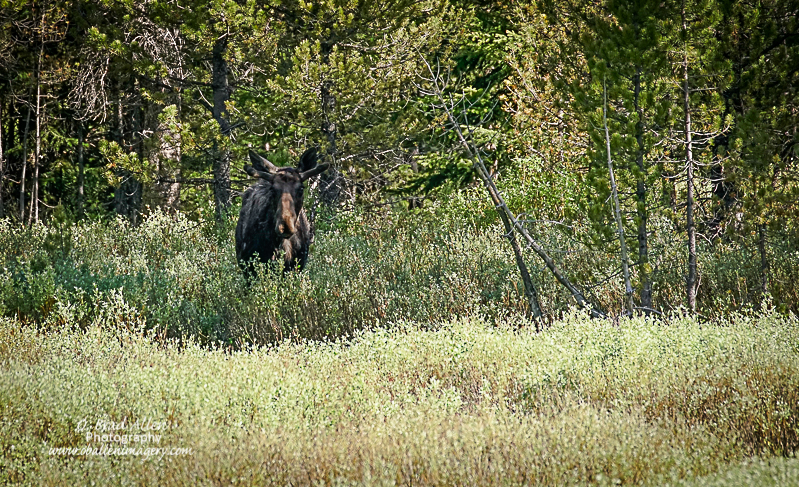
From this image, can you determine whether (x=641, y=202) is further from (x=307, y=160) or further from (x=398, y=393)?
(x=307, y=160)

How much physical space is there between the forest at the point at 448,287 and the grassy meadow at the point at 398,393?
28 millimetres

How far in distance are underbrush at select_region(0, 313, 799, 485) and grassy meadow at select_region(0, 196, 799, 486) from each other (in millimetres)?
17

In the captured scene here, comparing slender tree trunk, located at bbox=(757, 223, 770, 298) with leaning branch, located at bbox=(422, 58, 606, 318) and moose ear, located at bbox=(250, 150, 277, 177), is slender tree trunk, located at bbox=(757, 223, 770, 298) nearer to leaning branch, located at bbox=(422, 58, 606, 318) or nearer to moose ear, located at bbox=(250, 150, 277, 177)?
leaning branch, located at bbox=(422, 58, 606, 318)

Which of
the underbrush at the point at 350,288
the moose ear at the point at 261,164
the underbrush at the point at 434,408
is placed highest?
the moose ear at the point at 261,164

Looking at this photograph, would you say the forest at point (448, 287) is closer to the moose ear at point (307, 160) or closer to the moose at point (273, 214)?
the moose at point (273, 214)

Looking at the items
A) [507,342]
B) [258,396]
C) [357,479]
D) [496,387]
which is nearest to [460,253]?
[507,342]

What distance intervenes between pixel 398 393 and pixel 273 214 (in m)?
3.79

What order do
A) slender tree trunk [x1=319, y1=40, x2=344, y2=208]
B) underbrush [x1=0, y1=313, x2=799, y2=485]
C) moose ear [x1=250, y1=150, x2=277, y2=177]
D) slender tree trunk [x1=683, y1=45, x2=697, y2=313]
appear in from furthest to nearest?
slender tree trunk [x1=319, y1=40, x2=344, y2=208] → moose ear [x1=250, y1=150, x2=277, y2=177] → slender tree trunk [x1=683, y1=45, x2=697, y2=313] → underbrush [x1=0, y1=313, x2=799, y2=485]

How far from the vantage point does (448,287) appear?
923 cm

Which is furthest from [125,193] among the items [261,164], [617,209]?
[617,209]

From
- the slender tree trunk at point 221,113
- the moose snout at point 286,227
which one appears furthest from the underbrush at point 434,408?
the slender tree trunk at point 221,113

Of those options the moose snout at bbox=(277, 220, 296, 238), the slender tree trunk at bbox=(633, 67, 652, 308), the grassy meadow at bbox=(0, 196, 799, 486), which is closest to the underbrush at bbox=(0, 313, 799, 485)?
the grassy meadow at bbox=(0, 196, 799, 486)

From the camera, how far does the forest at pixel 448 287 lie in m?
4.66

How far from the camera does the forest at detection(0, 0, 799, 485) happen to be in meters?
4.66
